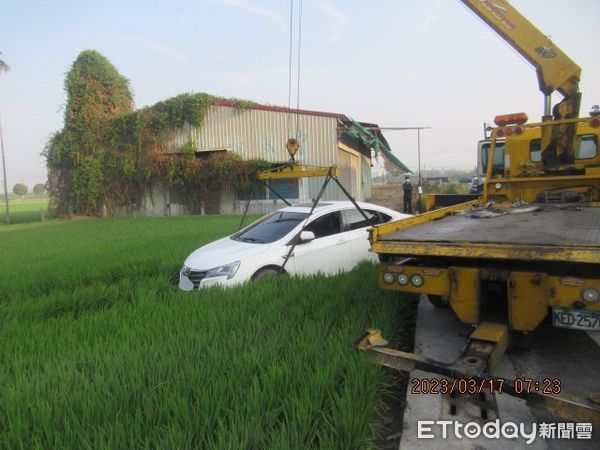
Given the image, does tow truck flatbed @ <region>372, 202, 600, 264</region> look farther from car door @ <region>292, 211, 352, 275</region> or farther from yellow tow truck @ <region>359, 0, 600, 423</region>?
car door @ <region>292, 211, 352, 275</region>

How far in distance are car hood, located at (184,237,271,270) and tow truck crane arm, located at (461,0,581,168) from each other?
4.50 metres

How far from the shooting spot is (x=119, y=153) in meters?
26.6

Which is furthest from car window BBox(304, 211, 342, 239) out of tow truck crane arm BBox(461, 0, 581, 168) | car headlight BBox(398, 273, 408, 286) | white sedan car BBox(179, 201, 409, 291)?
tow truck crane arm BBox(461, 0, 581, 168)

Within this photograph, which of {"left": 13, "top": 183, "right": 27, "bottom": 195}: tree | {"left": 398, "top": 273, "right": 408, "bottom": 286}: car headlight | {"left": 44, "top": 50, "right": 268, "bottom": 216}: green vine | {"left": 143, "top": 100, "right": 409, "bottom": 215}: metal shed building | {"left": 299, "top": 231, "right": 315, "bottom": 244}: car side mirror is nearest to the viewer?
{"left": 398, "top": 273, "right": 408, "bottom": 286}: car headlight

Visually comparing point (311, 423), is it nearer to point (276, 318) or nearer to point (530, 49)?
point (276, 318)

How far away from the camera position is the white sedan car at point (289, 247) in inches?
249

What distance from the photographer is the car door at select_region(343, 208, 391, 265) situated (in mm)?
7531

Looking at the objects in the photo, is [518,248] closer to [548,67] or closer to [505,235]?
[505,235]

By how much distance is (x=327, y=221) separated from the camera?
737 cm

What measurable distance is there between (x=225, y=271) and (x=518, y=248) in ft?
13.0

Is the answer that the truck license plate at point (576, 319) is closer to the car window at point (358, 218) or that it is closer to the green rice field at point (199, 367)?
the green rice field at point (199, 367)

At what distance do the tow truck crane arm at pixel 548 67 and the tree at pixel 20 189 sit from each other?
15210 cm

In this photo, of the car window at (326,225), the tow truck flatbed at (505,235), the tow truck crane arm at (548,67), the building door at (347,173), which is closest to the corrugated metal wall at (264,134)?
the building door at (347,173)

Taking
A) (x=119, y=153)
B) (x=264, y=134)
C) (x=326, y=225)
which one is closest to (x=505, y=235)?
(x=326, y=225)
